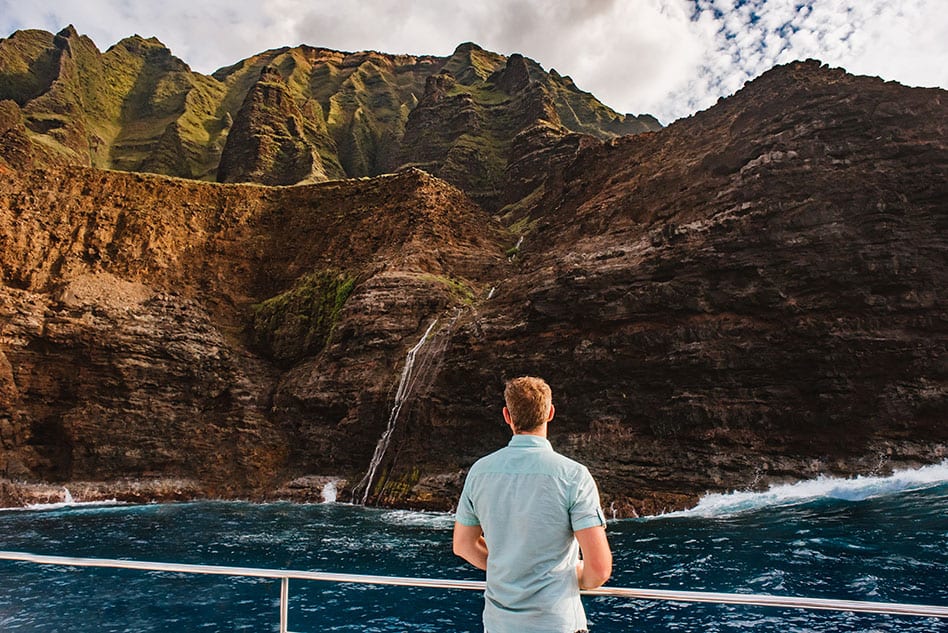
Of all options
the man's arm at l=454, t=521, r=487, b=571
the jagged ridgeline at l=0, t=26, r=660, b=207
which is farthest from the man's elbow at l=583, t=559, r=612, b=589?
the jagged ridgeline at l=0, t=26, r=660, b=207

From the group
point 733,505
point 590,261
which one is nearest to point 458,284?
point 590,261

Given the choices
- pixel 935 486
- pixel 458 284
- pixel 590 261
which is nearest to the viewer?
pixel 935 486

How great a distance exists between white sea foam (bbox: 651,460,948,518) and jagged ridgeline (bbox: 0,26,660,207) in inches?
2160

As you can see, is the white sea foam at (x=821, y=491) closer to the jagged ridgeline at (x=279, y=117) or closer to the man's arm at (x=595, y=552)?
the man's arm at (x=595, y=552)

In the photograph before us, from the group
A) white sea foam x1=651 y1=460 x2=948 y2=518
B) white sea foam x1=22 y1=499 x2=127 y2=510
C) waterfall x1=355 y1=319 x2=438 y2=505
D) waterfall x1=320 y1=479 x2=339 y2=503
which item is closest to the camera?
white sea foam x1=651 y1=460 x2=948 y2=518

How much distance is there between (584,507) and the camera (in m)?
2.61

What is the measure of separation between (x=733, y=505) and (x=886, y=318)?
11281 mm

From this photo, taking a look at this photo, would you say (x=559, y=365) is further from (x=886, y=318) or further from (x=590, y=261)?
(x=886, y=318)

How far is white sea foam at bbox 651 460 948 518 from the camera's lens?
20.4 meters

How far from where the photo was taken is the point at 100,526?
872 inches

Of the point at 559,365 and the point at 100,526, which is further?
the point at 559,365

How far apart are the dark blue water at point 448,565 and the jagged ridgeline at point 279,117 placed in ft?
188

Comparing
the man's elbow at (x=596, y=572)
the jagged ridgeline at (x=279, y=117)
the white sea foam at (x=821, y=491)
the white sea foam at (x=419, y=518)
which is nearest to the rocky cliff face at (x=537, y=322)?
the white sea foam at (x=821, y=491)

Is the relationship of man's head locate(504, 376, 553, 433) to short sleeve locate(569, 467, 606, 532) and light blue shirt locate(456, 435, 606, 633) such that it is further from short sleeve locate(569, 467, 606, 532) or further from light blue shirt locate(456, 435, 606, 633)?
short sleeve locate(569, 467, 606, 532)
